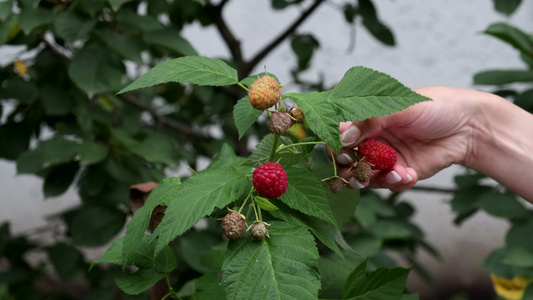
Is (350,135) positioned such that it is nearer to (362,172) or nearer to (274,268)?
(362,172)

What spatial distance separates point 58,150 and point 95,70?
0.15 meters

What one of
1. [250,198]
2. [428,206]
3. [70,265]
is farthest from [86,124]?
[428,206]

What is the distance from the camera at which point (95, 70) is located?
798 millimetres

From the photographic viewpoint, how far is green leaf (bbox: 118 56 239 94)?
366 mm

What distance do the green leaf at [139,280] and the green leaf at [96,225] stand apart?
539mm

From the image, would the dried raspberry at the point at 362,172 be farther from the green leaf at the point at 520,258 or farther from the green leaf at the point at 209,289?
the green leaf at the point at 520,258

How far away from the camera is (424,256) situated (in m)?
1.99

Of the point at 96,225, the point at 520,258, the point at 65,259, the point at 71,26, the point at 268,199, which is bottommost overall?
the point at 65,259

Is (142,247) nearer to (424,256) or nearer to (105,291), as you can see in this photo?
(105,291)

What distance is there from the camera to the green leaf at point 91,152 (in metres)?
0.79

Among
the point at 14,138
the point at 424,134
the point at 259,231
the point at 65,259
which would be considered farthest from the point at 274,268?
the point at 65,259

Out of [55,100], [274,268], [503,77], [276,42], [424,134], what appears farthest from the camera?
[276,42]

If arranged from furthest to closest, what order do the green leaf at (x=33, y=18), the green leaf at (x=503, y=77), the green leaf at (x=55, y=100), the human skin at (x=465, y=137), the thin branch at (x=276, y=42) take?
the thin branch at (x=276, y=42), the green leaf at (x=503, y=77), the green leaf at (x=55, y=100), the green leaf at (x=33, y=18), the human skin at (x=465, y=137)

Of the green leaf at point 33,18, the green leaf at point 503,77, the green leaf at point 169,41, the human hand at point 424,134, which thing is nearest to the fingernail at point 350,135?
the human hand at point 424,134
